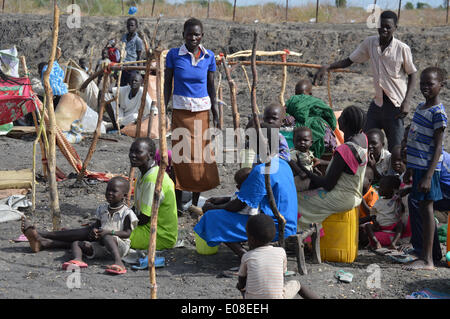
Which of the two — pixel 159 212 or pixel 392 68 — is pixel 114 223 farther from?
pixel 392 68

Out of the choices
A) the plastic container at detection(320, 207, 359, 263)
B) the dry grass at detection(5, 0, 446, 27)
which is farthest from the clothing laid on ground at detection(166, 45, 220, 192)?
the dry grass at detection(5, 0, 446, 27)

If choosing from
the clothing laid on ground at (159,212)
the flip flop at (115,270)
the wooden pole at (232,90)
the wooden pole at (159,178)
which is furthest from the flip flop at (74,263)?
the wooden pole at (232,90)

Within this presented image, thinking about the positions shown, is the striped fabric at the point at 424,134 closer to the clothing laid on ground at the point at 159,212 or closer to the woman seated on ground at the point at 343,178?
the woman seated on ground at the point at 343,178

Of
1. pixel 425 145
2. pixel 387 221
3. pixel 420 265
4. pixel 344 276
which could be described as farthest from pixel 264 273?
pixel 387 221

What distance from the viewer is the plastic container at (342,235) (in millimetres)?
5027

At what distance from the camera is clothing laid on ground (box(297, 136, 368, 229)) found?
15.9 ft

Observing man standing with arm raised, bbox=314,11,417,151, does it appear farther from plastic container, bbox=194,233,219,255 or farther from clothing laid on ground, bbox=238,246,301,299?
clothing laid on ground, bbox=238,246,301,299

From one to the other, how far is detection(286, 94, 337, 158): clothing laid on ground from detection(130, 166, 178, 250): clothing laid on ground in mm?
1557

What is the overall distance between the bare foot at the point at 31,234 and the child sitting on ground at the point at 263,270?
199cm

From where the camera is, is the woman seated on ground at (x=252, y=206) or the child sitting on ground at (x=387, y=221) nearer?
the woman seated on ground at (x=252, y=206)

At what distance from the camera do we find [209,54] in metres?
6.03

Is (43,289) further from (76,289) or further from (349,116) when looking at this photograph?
(349,116)
